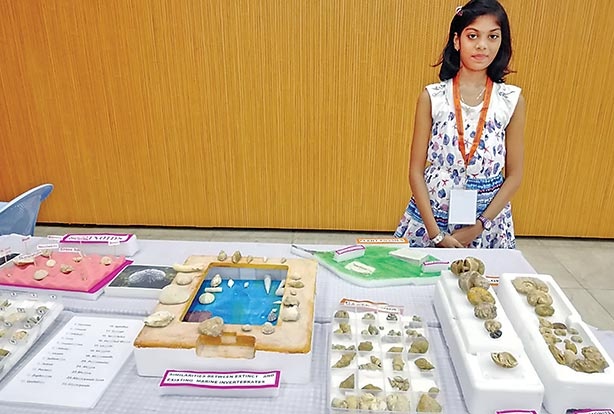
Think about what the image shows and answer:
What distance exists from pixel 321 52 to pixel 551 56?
133 cm

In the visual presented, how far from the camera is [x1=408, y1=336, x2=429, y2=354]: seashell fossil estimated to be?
861mm

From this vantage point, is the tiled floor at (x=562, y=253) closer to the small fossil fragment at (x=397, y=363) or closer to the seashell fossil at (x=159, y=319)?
the small fossil fragment at (x=397, y=363)

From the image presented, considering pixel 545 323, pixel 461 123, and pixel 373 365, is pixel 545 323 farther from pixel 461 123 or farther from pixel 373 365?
pixel 461 123

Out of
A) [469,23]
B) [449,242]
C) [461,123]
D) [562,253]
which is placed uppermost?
[469,23]

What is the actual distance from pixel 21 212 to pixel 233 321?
119 cm

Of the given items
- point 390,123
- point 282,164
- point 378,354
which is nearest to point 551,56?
point 390,123

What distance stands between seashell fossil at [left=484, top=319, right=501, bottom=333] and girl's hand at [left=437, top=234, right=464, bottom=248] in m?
0.63

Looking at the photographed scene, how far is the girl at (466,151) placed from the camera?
143 cm

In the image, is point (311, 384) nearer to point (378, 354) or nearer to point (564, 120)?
point (378, 354)

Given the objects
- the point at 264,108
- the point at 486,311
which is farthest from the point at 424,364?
the point at 264,108

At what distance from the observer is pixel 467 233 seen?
1.51 meters

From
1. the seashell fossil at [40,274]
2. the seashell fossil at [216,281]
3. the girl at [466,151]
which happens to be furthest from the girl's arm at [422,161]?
the seashell fossil at [40,274]

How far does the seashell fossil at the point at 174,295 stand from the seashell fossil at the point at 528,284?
69 cm

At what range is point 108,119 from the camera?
2.92m
